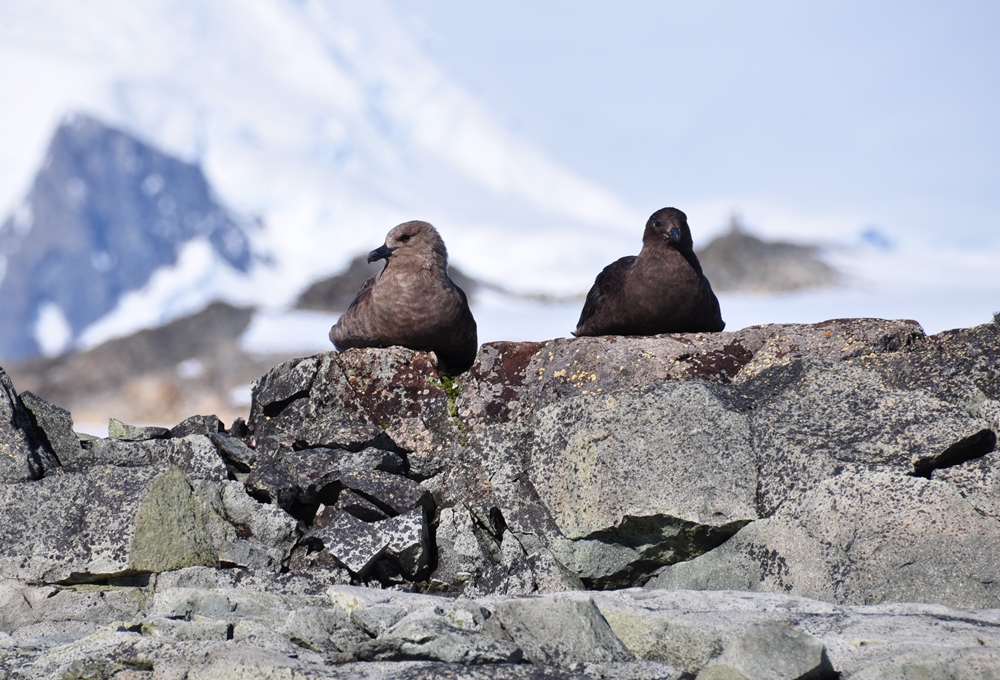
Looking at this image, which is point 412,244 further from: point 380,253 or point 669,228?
point 669,228

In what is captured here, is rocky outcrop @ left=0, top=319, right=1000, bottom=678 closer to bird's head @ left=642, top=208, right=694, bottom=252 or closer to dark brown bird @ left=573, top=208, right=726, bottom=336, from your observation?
dark brown bird @ left=573, top=208, right=726, bottom=336

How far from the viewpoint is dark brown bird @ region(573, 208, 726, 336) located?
9703 mm

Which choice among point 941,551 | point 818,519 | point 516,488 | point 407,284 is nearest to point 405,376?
point 407,284

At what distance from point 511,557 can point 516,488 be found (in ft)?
1.38

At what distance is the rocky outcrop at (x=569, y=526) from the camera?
4906 millimetres

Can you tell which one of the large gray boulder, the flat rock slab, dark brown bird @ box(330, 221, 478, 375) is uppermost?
dark brown bird @ box(330, 221, 478, 375)

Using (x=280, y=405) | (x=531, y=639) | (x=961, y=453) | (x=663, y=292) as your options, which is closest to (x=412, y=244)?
(x=280, y=405)

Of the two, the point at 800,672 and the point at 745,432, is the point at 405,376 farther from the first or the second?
the point at 800,672

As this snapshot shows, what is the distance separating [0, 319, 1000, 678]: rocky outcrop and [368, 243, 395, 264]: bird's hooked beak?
165 centimetres

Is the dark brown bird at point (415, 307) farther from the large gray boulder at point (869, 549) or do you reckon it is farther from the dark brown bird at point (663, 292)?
the large gray boulder at point (869, 549)

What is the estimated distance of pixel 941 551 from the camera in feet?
19.1

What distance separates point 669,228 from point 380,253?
2487mm

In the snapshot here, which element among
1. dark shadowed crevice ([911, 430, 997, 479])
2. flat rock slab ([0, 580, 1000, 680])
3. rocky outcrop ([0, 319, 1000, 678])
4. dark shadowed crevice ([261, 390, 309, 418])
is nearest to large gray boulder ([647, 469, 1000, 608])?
rocky outcrop ([0, 319, 1000, 678])

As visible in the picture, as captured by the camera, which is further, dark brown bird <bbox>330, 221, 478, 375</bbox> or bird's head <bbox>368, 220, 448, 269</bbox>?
bird's head <bbox>368, 220, 448, 269</bbox>
